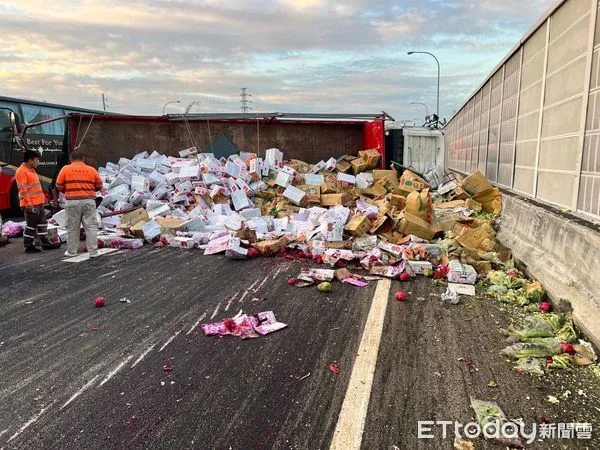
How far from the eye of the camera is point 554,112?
560cm

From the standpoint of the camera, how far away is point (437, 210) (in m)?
8.49

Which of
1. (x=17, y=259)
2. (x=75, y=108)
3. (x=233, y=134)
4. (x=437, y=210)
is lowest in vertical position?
(x=17, y=259)

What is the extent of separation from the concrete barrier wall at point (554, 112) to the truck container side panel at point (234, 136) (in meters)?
4.00

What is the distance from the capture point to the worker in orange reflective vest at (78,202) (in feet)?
23.5

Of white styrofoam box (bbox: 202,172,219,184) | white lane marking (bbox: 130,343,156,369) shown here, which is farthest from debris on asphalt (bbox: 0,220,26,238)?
white lane marking (bbox: 130,343,156,369)

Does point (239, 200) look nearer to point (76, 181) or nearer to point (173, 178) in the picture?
point (173, 178)

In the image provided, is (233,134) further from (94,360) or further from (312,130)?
(94,360)

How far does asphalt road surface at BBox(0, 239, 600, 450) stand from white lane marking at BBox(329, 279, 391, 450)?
1 centimetres

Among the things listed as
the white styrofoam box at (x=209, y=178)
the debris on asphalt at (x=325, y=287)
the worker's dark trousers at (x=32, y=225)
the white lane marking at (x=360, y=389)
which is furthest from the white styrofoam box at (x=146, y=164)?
the white lane marking at (x=360, y=389)

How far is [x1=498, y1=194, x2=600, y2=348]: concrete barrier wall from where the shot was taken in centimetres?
368

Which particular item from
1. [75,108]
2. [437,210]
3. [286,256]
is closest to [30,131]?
[75,108]

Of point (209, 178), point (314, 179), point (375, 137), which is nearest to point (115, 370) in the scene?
point (209, 178)

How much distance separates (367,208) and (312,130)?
3.84m
